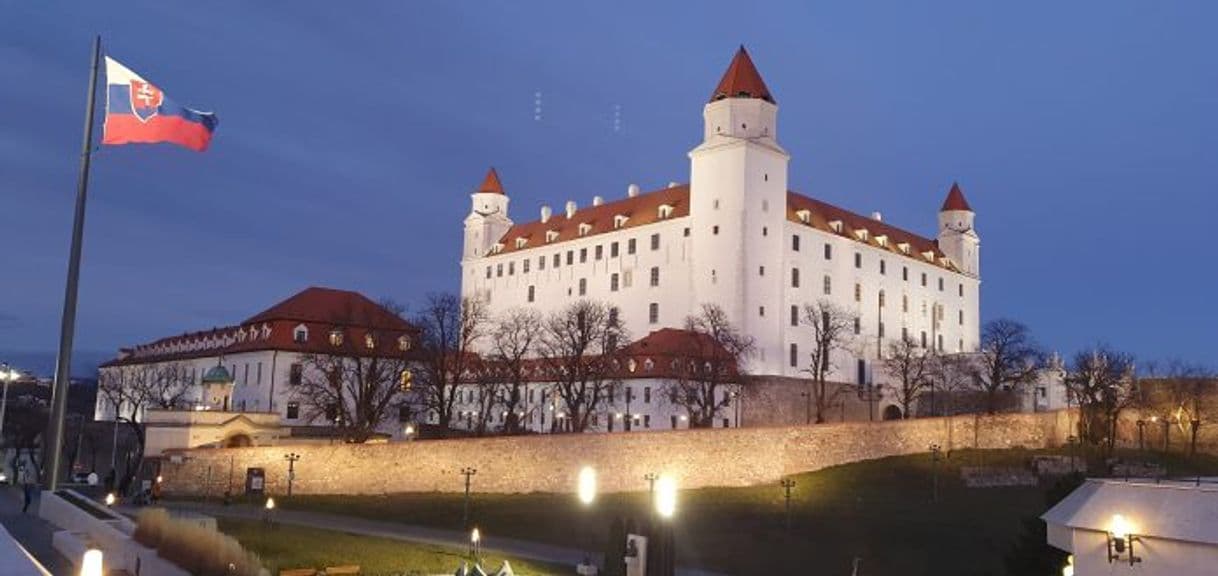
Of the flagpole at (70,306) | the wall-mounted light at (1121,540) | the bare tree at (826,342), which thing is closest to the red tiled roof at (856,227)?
the bare tree at (826,342)

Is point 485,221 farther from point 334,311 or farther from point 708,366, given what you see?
point 708,366

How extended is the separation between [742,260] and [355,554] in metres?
53.4

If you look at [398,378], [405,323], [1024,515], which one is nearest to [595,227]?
[405,323]

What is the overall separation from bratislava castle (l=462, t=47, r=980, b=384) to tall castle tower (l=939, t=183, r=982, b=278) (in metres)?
1.14

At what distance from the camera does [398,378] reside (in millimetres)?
64250

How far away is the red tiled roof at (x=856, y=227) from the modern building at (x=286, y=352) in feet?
114

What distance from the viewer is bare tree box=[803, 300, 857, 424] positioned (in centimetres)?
7612

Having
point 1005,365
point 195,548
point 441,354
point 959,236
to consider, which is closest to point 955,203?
point 959,236

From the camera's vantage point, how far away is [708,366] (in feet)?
228

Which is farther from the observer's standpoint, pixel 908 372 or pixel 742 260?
pixel 908 372

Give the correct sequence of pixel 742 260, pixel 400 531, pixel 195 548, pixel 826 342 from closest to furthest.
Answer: pixel 195 548
pixel 400 531
pixel 826 342
pixel 742 260

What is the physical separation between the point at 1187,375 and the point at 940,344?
25.4 m

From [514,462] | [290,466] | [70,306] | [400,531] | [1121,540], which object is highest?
[70,306]

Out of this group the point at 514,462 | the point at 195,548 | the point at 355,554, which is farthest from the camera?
the point at 514,462
